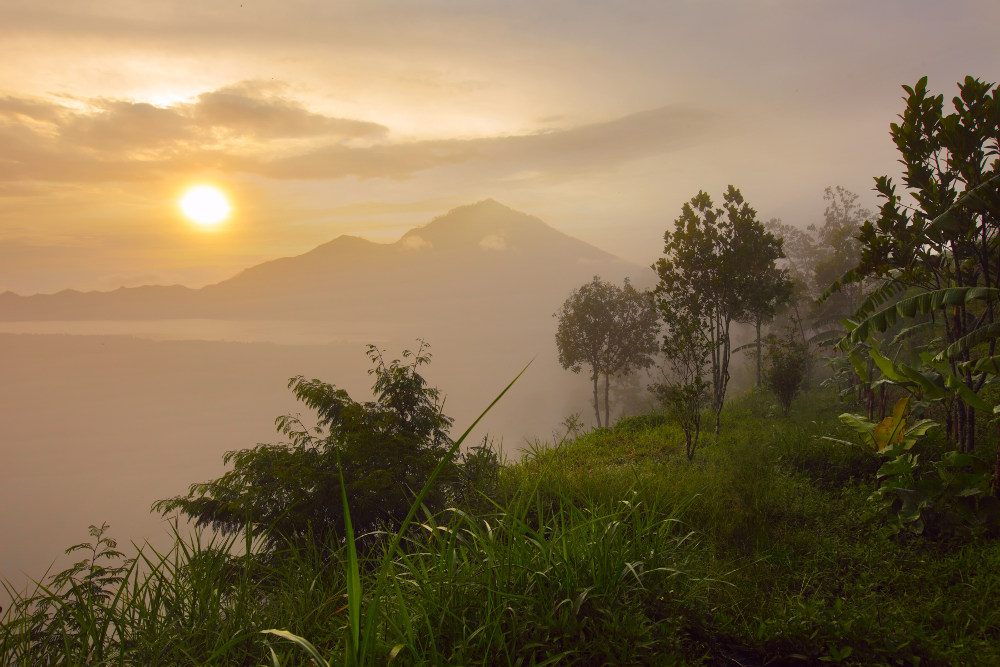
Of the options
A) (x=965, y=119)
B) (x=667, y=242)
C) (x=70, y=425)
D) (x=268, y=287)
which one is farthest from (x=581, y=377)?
(x=268, y=287)

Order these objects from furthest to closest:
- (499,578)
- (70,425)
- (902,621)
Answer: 1. (70,425)
2. (902,621)
3. (499,578)

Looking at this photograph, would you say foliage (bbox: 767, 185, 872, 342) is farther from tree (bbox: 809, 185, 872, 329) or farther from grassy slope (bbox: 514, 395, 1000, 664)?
grassy slope (bbox: 514, 395, 1000, 664)

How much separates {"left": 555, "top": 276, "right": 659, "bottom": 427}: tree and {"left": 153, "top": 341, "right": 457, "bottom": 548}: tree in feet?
65.2

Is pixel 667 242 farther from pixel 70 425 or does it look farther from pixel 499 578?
pixel 70 425

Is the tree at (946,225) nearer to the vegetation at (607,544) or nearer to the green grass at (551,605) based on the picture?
the vegetation at (607,544)

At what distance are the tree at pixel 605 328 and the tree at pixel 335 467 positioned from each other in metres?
19.9

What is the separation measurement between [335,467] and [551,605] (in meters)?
4.04

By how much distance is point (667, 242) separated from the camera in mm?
11641

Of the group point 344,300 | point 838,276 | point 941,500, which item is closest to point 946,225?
point 941,500

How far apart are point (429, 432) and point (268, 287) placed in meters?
212

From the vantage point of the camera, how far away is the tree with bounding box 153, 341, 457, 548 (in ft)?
19.0

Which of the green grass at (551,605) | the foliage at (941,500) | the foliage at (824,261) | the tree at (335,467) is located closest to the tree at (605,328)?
the foliage at (824,261)

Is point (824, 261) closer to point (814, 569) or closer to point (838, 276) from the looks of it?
point (838, 276)

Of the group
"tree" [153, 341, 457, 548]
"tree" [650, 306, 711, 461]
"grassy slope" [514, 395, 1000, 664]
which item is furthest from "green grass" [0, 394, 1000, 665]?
"tree" [650, 306, 711, 461]
